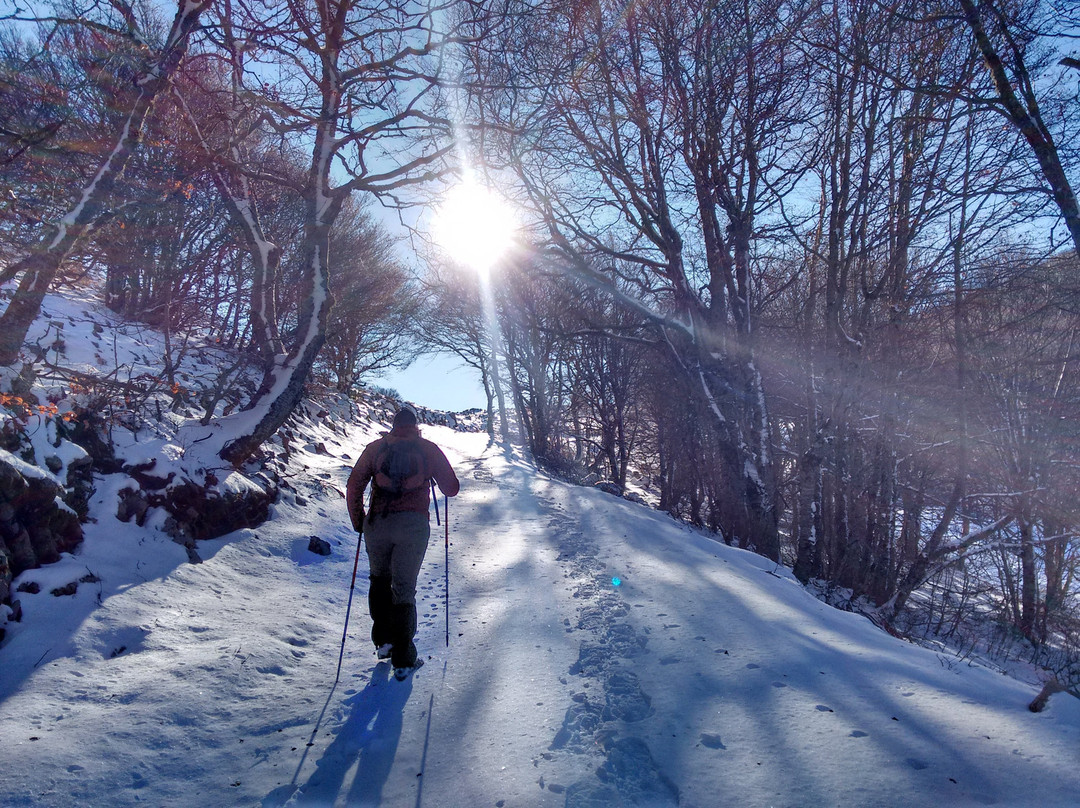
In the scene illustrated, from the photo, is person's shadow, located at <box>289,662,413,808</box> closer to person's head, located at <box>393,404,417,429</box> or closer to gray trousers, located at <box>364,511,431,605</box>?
gray trousers, located at <box>364,511,431,605</box>

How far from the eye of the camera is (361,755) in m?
2.89

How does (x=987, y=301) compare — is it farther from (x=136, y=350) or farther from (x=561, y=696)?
(x=136, y=350)

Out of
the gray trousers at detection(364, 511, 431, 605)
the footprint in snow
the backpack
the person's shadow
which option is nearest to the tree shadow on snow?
the person's shadow

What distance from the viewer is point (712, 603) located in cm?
462

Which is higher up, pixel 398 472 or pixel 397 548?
pixel 398 472

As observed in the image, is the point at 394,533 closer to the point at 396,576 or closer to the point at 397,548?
the point at 397,548

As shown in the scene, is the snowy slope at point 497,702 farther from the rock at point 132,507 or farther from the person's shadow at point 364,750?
the rock at point 132,507

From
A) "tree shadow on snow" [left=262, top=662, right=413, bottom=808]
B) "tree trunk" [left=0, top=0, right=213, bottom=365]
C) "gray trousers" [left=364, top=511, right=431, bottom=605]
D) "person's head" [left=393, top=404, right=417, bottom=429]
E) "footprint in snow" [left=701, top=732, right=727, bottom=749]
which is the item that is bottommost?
"tree shadow on snow" [left=262, top=662, right=413, bottom=808]

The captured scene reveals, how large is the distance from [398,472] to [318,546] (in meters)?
3.06

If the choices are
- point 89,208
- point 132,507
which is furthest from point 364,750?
point 89,208

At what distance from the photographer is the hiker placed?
386 centimetres

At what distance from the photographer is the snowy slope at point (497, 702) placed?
250 cm

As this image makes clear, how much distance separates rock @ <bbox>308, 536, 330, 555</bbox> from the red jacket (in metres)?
2.60

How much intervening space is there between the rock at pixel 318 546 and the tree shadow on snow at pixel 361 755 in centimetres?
303
